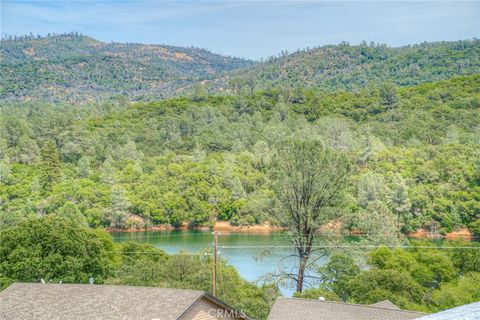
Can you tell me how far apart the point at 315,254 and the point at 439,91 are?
69541mm

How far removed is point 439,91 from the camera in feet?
279

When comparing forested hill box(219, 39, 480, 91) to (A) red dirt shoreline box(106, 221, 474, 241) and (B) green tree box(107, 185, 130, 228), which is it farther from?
(B) green tree box(107, 185, 130, 228)

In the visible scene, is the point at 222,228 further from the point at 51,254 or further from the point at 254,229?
the point at 51,254

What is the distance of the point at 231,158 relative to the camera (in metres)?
66.4

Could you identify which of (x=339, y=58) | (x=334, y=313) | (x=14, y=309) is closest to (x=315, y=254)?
(x=334, y=313)

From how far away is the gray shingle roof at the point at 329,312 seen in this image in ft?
40.2

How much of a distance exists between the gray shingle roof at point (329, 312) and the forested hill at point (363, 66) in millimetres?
101368

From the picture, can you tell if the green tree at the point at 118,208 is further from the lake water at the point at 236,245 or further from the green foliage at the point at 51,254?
the green foliage at the point at 51,254

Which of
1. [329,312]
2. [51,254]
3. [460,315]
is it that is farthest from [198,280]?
[460,315]

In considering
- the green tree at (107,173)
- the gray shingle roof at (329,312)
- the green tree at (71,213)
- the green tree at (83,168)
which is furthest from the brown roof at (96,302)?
the green tree at (83,168)

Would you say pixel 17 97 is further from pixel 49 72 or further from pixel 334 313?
pixel 334 313

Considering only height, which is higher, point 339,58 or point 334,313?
point 339,58

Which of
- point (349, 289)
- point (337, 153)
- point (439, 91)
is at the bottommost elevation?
point (349, 289)

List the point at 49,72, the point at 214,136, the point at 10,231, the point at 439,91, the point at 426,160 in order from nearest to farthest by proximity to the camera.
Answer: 1. the point at 10,231
2. the point at 426,160
3. the point at 214,136
4. the point at 439,91
5. the point at 49,72
